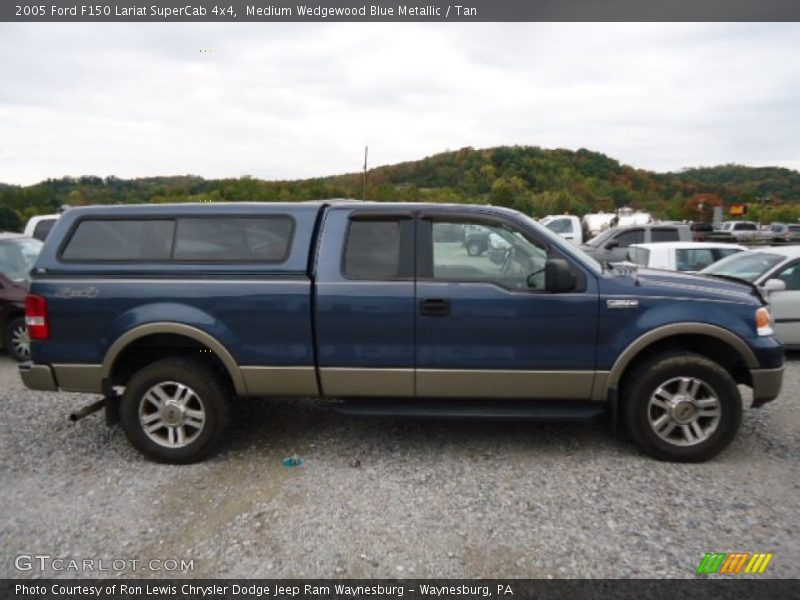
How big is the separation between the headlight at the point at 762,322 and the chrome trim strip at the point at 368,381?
2.53 meters

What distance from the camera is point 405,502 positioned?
3090 mm

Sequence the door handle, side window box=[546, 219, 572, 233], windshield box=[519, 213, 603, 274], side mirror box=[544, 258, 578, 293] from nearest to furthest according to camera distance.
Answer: side mirror box=[544, 258, 578, 293] < the door handle < windshield box=[519, 213, 603, 274] < side window box=[546, 219, 572, 233]

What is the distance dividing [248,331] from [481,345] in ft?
5.56

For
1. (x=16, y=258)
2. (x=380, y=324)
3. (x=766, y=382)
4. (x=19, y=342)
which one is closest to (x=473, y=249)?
(x=380, y=324)

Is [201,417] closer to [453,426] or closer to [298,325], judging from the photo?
[298,325]

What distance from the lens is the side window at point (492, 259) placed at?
3.49m

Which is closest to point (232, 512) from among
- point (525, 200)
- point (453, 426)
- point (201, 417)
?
point (201, 417)

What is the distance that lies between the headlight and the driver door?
121 cm

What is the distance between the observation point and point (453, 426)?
13.9ft

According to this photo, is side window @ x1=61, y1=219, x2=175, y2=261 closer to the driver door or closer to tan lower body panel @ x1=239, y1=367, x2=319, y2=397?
tan lower body panel @ x1=239, y1=367, x2=319, y2=397

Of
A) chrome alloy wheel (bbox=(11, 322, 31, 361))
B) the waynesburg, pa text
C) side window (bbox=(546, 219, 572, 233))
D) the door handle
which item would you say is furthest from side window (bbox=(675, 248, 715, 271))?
chrome alloy wheel (bbox=(11, 322, 31, 361))

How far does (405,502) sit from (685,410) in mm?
2122

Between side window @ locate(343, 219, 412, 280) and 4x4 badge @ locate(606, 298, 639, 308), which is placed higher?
side window @ locate(343, 219, 412, 280)

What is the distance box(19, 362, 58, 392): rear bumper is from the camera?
358cm
